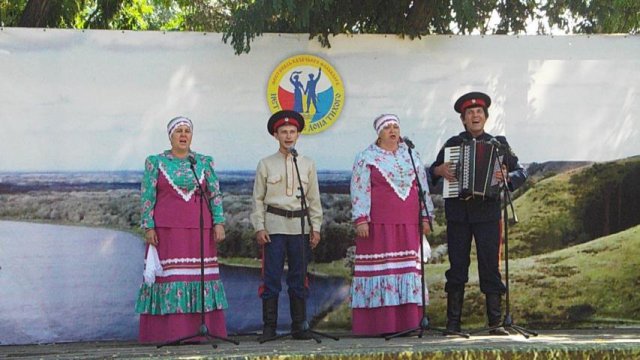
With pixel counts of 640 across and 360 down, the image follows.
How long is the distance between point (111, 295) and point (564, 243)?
10.6 ft

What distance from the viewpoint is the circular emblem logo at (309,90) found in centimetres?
698

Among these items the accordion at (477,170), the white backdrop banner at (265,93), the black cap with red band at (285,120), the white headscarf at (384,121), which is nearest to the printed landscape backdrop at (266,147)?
the white backdrop banner at (265,93)

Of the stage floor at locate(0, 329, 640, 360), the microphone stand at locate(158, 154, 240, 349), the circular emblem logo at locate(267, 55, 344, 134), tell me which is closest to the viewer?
the stage floor at locate(0, 329, 640, 360)

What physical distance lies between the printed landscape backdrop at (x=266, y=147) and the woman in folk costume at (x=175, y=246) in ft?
1.99

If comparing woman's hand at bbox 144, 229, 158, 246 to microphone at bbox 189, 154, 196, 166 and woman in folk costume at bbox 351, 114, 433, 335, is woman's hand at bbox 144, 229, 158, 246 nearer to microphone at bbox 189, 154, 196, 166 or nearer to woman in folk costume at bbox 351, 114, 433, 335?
microphone at bbox 189, 154, 196, 166

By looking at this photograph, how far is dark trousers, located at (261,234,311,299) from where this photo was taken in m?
6.31

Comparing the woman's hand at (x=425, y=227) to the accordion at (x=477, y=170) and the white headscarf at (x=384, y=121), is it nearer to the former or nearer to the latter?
the accordion at (x=477, y=170)

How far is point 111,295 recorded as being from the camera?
22.4ft

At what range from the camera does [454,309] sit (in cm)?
647

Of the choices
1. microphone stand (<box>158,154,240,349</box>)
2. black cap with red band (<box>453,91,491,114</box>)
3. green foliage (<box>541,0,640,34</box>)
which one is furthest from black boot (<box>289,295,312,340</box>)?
green foliage (<box>541,0,640,34</box>)

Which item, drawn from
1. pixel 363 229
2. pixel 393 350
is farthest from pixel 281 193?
pixel 393 350

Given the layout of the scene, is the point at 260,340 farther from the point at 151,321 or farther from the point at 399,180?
the point at 399,180

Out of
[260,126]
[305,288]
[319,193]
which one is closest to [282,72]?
[260,126]

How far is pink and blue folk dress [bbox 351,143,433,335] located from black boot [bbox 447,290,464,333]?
0.20 m
